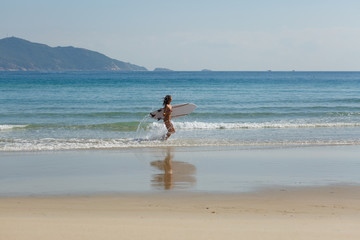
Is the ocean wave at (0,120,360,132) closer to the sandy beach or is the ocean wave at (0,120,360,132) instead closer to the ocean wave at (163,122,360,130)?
the ocean wave at (163,122,360,130)

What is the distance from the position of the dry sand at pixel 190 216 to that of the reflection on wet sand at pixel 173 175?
807 mm

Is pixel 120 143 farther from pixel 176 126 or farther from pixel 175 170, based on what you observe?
pixel 175 170

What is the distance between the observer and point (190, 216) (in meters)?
7.30

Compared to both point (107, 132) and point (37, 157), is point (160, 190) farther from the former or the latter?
point (107, 132)

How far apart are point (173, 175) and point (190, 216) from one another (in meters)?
3.44

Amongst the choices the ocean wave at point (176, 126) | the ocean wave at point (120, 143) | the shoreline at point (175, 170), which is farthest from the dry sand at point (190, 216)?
the ocean wave at point (176, 126)

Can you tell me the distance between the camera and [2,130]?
20672 mm

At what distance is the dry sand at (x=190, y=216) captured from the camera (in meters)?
6.34

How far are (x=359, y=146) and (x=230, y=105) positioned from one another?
18779mm

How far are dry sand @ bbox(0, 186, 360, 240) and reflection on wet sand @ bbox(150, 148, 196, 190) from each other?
2.65 ft

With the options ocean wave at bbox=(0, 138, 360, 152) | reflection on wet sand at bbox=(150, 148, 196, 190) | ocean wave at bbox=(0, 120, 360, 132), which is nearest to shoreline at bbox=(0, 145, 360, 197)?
reflection on wet sand at bbox=(150, 148, 196, 190)

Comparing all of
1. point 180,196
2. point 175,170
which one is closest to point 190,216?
point 180,196

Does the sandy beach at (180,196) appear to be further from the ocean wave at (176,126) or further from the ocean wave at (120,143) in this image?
the ocean wave at (176,126)

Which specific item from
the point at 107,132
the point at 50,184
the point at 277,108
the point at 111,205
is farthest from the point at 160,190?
the point at 277,108
